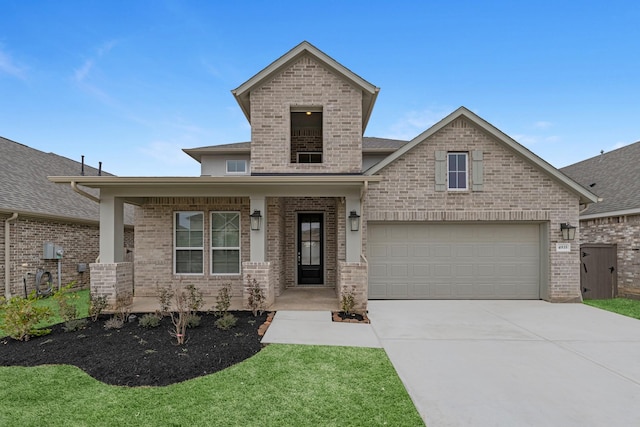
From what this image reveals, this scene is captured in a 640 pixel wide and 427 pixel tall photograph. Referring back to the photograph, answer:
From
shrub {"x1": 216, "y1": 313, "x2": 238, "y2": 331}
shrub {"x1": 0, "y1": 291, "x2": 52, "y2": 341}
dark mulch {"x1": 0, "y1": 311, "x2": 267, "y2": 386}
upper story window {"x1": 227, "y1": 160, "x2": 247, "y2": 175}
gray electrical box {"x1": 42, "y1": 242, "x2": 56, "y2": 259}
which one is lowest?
dark mulch {"x1": 0, "y1": 311, "x2": 267, "y2": 386}

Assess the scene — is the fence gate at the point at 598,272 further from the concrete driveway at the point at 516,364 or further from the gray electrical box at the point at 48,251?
the gray electrical box at the point at 48,251

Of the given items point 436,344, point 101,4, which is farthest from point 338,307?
point 101,4

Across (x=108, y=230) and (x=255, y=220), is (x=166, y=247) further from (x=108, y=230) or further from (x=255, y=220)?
(x=255, y=220)

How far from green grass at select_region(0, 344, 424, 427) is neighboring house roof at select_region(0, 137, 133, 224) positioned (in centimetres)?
775

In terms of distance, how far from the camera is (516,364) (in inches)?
175

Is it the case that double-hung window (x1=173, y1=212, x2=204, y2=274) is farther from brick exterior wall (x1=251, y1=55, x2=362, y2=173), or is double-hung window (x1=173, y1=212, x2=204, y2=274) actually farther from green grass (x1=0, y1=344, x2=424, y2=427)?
green grass (x1=0, y1=344, x2=424, y2=427)

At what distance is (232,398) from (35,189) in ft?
40.4

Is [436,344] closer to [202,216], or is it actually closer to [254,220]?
[254,220]

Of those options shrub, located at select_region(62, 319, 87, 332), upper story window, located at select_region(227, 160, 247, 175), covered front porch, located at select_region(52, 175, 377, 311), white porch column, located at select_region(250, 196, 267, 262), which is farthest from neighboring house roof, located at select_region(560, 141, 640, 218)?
shrub, located at select_region(62, 319, 87, 332)

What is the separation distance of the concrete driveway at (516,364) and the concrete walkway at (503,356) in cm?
1

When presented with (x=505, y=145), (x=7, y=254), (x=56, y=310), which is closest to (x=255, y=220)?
(x=56, y=310)

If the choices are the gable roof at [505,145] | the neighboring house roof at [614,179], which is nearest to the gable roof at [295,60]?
the gable roof at [505,145]

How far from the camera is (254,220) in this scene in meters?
7.37

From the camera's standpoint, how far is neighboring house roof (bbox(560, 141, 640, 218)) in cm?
1041
